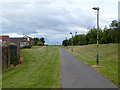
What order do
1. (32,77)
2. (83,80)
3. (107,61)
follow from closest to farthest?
1. (83,80)
2. (32,77)
3. (107,61)

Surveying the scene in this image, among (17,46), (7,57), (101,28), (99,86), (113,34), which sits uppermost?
(101,28)

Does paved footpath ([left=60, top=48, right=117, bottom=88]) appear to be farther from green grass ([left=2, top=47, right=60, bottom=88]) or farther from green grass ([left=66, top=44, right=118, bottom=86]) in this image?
green grass ([left=66, top=44, right=118, bottom=86])

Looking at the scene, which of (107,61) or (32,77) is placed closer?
(32,77)

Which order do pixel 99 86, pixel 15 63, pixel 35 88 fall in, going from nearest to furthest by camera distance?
1. pixel 35 88
2. pixel 99 86
3. pixel 15 63

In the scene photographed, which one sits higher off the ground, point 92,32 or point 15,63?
point 92,32

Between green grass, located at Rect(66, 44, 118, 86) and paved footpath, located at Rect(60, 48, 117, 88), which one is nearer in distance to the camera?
paved footpath, located at Rect(60, 48, 117, 88)

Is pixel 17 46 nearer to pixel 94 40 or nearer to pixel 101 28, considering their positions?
pixel 94 40

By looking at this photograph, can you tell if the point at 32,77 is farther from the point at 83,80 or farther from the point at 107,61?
the point at 107,61

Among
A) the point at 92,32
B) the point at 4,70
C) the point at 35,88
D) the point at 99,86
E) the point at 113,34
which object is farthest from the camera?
the point at 92,32

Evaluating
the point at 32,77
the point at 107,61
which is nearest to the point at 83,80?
the point at 32,77

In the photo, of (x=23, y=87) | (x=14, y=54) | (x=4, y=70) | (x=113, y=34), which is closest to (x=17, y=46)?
(x=14, y=54)

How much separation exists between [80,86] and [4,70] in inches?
288

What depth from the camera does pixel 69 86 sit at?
7336 mm

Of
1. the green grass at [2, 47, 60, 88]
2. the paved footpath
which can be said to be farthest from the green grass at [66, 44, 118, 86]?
the green grass at [2, 47, 60, 88]
